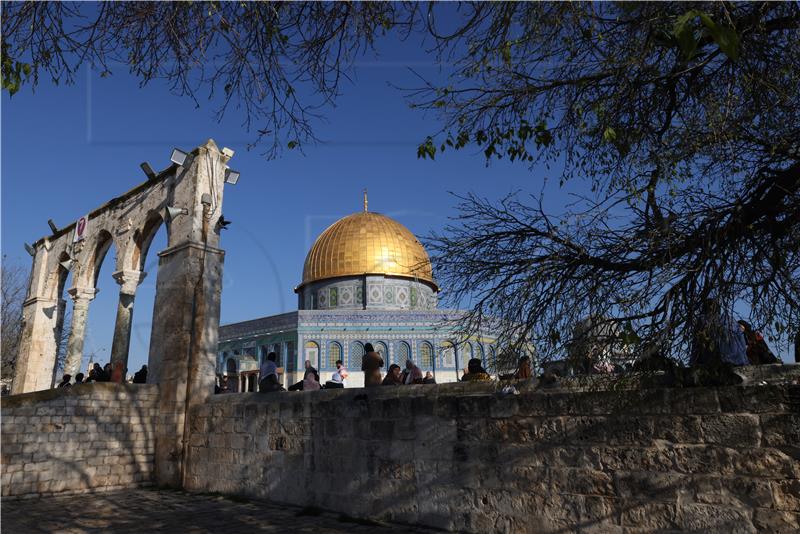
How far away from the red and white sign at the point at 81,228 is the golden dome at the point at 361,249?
2099cm

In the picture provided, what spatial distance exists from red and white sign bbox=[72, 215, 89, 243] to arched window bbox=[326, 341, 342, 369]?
18.8m

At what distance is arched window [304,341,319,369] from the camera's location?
3150 centimetres

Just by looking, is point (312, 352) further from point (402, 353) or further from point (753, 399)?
point (753, 399)

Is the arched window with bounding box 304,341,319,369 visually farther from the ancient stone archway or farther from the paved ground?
the paved ground

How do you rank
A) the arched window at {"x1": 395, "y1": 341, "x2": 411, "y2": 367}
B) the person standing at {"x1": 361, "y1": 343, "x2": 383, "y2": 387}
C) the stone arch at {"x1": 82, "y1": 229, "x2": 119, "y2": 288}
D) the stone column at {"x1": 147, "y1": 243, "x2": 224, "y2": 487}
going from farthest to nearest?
the arched window at {"x1": 395, "y1": 341, "x2": 411, "y2": 367}
the stone arch at {"x1": 82, "y1": 229, "x2": 119, "y2": 288}
the stone column at {"x1": 147, "y1": 243, "x2": 224, "y2": 487}
the person standing at {"x1": 361, "y1": 343, "x2": 383, "y2": 387}

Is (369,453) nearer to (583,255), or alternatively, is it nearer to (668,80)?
(583,255)

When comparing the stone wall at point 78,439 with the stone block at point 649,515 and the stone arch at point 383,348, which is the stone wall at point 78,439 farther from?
the stone arch at point 383,348

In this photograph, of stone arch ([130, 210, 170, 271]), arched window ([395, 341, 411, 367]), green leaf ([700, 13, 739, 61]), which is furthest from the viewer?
arched window ([395, 341, 411, 367])

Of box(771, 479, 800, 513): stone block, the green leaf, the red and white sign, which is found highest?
the red and white sign

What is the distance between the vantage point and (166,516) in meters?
6.17

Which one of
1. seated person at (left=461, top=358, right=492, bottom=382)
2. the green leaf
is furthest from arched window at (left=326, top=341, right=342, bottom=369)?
the green leaf

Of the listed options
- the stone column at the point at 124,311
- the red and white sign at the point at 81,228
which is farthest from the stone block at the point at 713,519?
the red and white sign at the point at 81,228

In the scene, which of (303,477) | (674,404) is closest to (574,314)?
(674,404)

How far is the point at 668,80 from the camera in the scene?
4785 mm
